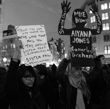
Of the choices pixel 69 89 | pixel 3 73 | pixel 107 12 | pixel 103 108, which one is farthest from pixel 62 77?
pixel 107 12

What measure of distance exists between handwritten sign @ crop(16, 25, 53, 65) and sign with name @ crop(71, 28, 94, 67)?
3.35ft

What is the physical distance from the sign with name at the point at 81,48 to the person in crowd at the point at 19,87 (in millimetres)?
1790

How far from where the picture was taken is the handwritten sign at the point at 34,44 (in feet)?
13.2

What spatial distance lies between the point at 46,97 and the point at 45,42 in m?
1.33

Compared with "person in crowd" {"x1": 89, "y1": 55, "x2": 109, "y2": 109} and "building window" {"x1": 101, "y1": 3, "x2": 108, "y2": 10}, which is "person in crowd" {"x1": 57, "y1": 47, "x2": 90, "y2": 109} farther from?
"building window" {"x1": 101, "y1": 3, "x2": 108, "y2": 10}

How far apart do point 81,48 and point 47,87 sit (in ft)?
5.57

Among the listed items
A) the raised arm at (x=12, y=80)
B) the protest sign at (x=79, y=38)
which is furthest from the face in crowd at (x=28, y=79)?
the protest sign at (x=79, y=38)

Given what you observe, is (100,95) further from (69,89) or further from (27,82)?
(27,82)

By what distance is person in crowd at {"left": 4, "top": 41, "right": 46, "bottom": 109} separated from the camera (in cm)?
313

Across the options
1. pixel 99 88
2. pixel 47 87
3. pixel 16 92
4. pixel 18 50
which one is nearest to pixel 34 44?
pixel 18 50

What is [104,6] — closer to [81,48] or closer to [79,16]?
[79,16]

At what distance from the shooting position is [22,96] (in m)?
3.16

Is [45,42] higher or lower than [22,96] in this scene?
higher

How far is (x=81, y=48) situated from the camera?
5.26 metres
